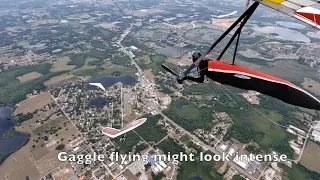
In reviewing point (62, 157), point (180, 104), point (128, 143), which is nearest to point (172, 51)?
point (180, 104)

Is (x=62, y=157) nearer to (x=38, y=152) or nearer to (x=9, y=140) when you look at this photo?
(x=38, y=152)

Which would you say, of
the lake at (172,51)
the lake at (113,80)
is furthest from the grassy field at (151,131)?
the lake at (172,51)

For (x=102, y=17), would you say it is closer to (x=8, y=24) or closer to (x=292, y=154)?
(x=8, y=24)

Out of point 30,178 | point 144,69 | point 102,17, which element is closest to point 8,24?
point 102,17

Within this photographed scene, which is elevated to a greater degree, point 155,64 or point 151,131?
point 151,131

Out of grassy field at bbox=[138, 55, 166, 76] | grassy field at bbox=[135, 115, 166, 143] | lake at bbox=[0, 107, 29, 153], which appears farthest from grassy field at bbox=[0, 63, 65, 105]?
grassy field at bbox=[135, 115, 166, 143]

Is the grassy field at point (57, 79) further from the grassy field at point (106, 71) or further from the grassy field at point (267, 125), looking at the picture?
the grassy field at point (267, 125)

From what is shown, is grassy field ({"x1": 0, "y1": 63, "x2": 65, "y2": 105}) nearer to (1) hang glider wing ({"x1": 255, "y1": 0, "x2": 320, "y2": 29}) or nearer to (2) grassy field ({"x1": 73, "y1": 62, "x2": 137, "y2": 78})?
(2) grassy field ({"x1": 73, "y1": 62, "x2": 137, "y2": 78})
